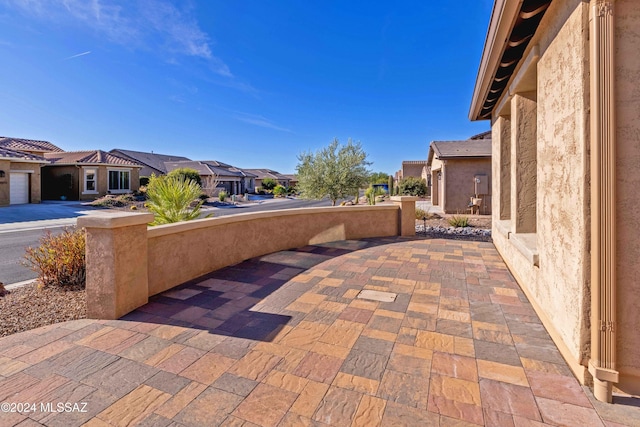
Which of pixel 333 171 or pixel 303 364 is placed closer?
pixel 303 364

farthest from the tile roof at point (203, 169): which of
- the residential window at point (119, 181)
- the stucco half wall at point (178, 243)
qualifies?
the stucco half wall at point (178, 243)

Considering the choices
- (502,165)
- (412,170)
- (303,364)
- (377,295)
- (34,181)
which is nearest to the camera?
(303,364)

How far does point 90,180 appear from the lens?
28281mm

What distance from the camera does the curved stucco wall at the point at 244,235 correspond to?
4.71m

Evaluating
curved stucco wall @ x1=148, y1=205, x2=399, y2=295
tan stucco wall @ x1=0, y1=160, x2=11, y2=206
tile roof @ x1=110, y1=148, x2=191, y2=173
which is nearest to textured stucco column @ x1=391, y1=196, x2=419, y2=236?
curved stucco wall @ x1=148, y1=205, x2=399, y2=295

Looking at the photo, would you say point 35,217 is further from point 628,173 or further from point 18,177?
point 628,173

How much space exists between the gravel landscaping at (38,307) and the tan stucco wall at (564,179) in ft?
17.6

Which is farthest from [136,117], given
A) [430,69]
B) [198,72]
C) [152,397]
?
[152,397]

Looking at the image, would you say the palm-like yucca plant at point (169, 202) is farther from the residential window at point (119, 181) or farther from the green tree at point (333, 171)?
the residential window at point (119, 181)

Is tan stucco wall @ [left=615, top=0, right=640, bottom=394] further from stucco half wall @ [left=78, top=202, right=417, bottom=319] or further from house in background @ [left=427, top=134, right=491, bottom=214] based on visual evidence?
house in background @ [left=427, top=134, right=491, bottom=214]

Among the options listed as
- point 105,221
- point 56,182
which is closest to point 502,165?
point 105,221

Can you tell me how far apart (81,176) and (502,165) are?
33.0 metres

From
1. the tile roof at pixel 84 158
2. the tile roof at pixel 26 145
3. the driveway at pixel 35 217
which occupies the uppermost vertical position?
the tile roof at pixel 26 145

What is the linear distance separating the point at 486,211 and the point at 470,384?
16.1 metres
